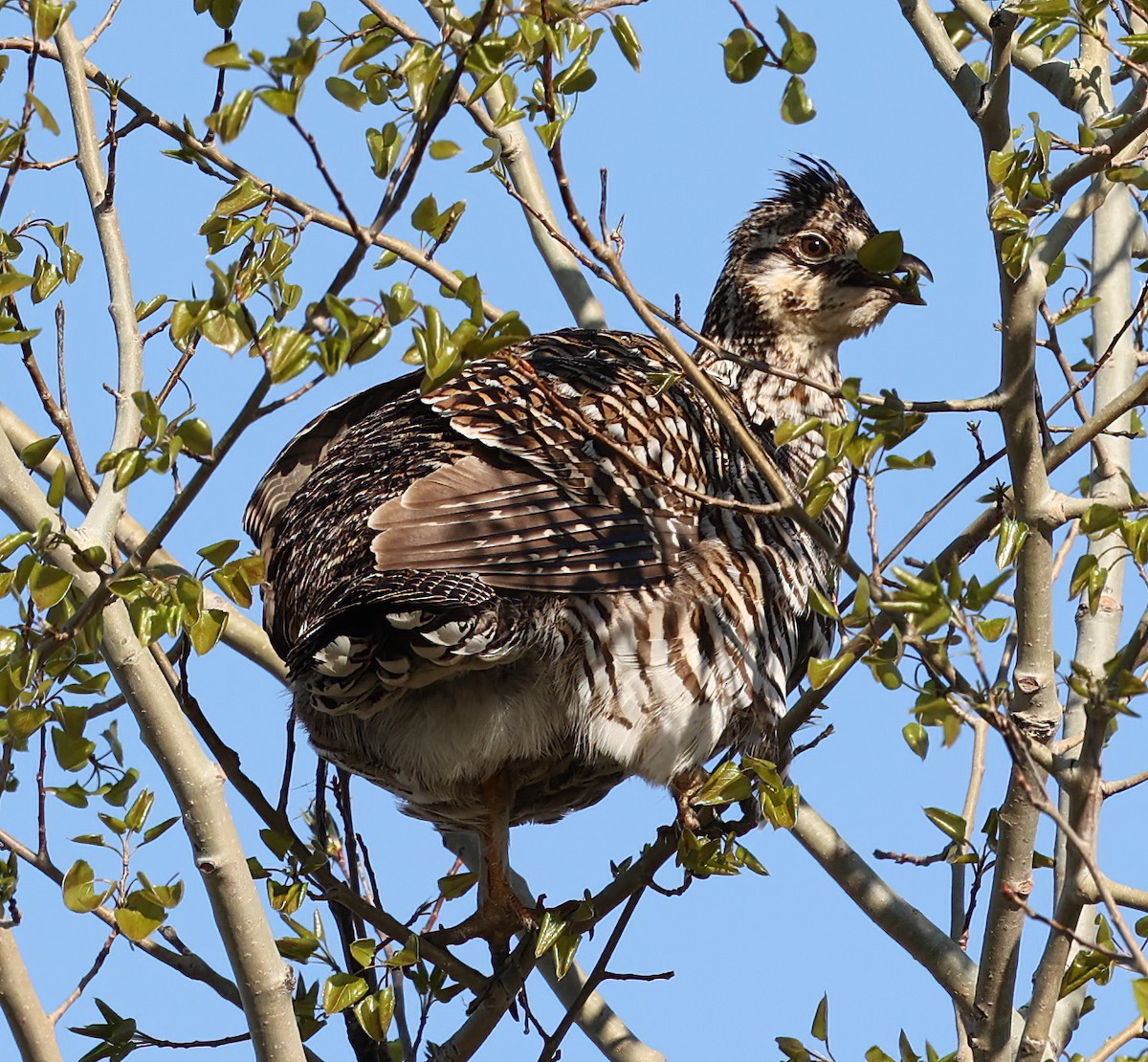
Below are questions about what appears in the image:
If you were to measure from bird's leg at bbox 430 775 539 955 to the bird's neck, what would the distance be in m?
1.80

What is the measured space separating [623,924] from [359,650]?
45.0 inches

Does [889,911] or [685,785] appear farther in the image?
[685,785]

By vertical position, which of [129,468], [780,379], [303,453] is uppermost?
[303,453]

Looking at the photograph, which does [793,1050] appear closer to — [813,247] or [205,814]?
[205,814]

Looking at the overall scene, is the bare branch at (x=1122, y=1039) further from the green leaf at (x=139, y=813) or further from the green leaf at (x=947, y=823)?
the green leaf at (x=139, y=813)

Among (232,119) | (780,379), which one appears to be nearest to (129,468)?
(232,119)

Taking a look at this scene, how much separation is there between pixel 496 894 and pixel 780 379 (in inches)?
94.8

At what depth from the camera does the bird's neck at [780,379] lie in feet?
21.4

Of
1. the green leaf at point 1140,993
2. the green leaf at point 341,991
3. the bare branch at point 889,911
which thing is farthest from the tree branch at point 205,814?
the green leaf at point 1140,993

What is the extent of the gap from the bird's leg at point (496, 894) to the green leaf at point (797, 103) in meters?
2.73

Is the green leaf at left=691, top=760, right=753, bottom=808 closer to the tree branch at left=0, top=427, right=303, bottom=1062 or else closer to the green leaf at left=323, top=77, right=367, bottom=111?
the tree branch at left=0, top=427, right=303, bottom=1062

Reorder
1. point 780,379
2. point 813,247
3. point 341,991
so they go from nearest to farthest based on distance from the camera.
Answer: point 341,991, point 780,379, point 813,247

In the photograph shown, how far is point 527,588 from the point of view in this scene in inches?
185

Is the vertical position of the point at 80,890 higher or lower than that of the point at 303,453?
lower
